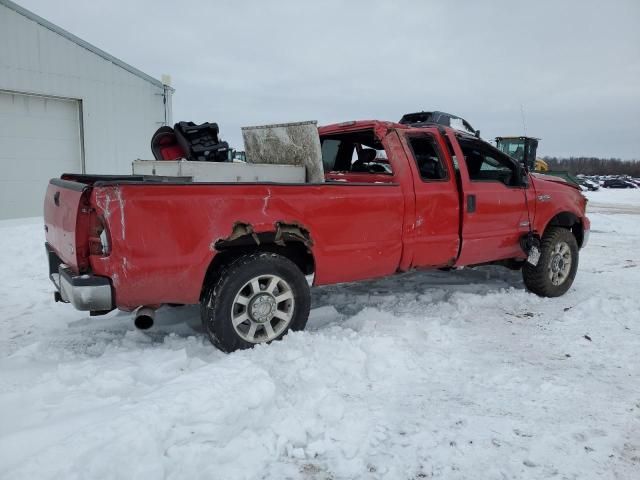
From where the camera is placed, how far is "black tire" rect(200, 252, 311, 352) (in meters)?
3.33

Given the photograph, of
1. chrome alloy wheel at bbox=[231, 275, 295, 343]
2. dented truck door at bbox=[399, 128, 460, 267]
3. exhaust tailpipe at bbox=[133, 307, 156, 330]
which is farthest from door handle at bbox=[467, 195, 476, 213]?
exhaust tailpipe at bbox=[133, 307, 156, 330]

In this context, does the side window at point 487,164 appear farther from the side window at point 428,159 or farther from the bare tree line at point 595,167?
the bare tree line at point 595,167

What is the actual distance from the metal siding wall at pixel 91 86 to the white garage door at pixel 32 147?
0.95ft

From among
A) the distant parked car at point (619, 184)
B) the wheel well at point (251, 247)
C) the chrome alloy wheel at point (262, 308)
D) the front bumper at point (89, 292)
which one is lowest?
the chrome alloy wheel at point (262, 308)

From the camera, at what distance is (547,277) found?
5305mm

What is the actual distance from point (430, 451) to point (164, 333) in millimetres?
2519

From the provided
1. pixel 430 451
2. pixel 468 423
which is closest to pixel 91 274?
pixel 430 451

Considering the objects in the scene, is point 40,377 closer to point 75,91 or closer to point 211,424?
point 211,424

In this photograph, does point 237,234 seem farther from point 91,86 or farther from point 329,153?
point 91,86

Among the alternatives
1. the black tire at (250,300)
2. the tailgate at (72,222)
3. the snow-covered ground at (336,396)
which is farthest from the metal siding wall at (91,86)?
the black tire at (250,300)

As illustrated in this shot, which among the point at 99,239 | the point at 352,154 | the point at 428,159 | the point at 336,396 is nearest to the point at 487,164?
the point at 428,159

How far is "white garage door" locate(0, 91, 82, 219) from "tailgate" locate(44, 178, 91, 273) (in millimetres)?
8200

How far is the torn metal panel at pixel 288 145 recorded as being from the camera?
13.7 feet

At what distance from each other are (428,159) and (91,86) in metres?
9.33
